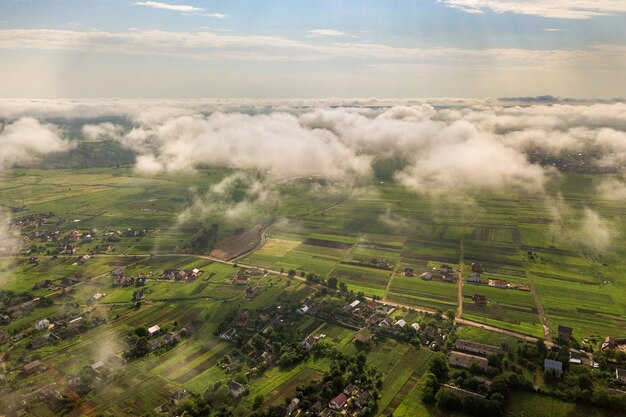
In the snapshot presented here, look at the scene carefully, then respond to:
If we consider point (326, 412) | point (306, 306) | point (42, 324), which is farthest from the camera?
point (306, 306)

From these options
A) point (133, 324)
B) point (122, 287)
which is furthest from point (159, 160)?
point (133, 324)

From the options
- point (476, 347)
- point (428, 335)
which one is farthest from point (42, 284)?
point (476, 347)

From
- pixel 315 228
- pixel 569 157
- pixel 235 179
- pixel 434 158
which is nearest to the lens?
pixel 315 228

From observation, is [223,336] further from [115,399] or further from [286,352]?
[115,399]

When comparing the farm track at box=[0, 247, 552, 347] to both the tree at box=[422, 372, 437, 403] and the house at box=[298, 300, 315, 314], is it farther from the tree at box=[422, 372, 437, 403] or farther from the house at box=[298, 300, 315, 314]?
the tree at box=[422, 372, 437, 403]

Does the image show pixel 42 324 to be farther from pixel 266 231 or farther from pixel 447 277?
pixel 447 277

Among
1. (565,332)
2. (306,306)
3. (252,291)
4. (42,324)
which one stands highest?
(565,332)
